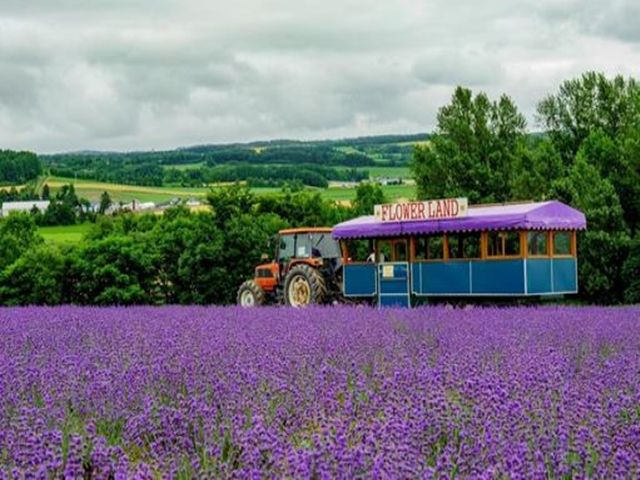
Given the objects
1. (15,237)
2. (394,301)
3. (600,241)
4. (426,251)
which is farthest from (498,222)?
(15,237)

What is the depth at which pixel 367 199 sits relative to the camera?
45.8 metres

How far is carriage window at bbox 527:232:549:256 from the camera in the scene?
18266 millimetres

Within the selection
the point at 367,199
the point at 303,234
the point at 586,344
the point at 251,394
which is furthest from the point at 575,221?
the point at 367,199

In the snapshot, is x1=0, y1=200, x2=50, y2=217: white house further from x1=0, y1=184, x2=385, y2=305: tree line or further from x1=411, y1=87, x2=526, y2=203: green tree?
x1=0, y1=184, x2=385, y2=305: tree line

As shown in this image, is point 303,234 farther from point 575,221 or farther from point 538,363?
point 538,363

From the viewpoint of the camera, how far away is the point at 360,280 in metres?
20.7

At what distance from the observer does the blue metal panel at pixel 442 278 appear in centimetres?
1864

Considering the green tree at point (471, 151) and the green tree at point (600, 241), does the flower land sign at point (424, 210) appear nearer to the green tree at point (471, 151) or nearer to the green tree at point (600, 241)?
the green tree at point (600, 241)

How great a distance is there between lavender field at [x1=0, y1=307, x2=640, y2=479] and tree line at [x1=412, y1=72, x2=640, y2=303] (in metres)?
17.7

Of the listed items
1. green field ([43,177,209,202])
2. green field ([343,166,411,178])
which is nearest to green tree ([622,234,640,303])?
green field ([43,177,209,202])

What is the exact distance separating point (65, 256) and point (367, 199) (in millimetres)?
20129

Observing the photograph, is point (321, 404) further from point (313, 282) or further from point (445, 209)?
point (313, 282)

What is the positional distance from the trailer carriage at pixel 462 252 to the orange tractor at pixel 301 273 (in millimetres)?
686

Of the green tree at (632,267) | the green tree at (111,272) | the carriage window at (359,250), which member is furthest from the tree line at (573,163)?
the green tree at (111,272)
